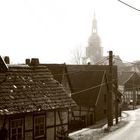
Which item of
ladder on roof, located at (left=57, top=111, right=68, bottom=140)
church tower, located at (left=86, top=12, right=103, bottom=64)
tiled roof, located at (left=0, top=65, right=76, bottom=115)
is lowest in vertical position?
ladder on roof, located at (left=57, top=111, right=68, bottom=140)

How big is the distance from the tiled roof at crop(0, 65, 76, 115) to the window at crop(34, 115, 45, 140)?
1.01 m

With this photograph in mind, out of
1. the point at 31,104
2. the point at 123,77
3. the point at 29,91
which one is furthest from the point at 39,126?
the point at 123,77

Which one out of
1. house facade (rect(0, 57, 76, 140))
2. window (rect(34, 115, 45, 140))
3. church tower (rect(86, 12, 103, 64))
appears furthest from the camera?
church tower (rect(86, 12, 103, 64))

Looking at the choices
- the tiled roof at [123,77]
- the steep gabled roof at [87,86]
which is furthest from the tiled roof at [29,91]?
the tiled roof at [123,77]

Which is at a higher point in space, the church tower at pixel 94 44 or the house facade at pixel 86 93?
the church tower at pixel 94 44

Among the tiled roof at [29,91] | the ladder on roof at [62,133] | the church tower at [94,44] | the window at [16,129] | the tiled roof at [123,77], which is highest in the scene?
the church tower at [94,44]

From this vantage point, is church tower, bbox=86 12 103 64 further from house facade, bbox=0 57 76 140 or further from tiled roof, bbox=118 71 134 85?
house facade, bbox=0 57 76 140

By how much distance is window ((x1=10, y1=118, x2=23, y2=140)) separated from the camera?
20.9 meters

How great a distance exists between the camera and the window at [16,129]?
68.5ft

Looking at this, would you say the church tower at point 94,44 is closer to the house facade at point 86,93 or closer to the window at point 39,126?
the house facade at point 86,93

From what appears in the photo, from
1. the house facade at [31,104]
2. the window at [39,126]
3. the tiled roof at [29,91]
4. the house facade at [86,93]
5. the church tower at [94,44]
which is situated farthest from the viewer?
the church tower at [94,44]

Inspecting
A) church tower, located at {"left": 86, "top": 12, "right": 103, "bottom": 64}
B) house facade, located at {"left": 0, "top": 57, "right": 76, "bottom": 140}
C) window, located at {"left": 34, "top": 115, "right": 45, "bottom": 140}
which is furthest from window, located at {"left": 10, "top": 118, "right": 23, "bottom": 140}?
church tower, located at {"left": 86, "top": 12, "right": 103, "bottom": 64}

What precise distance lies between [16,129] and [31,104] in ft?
6.29

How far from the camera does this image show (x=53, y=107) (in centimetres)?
2312
